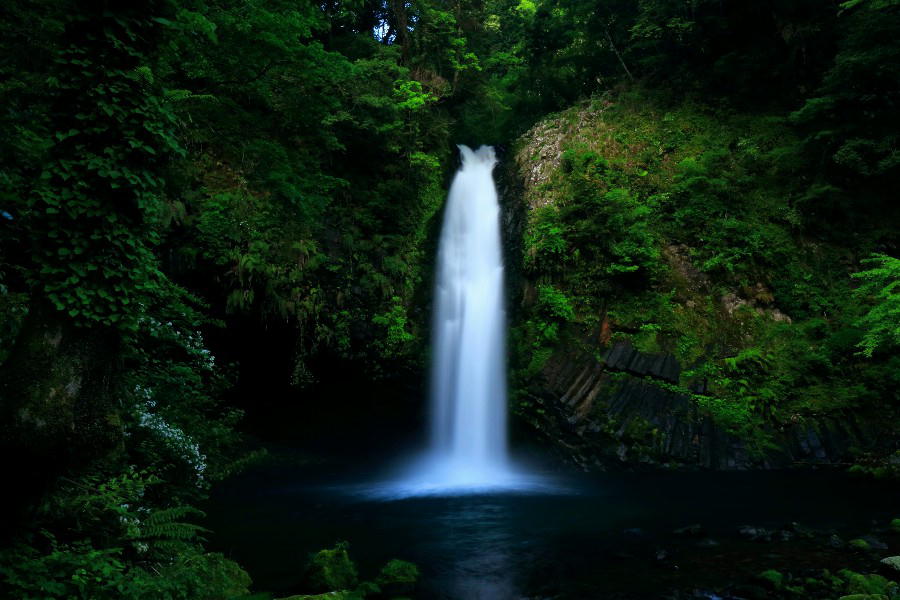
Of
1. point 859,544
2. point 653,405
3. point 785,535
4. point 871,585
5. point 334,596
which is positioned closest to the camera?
point 334,596

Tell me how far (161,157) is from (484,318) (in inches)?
466

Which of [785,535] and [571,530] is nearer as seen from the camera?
[785,535]

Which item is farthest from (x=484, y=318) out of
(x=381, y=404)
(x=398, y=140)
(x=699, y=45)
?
(x=699, y=45)

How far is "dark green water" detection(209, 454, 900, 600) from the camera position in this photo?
21.9 feet

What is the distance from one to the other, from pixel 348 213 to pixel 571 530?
38.7ft

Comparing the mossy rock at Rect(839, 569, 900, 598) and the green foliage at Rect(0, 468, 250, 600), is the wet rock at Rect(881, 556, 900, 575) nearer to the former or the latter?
the mossy rock at Rect(839, 569, 900, 598)

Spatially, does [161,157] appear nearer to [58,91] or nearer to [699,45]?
[58,91]

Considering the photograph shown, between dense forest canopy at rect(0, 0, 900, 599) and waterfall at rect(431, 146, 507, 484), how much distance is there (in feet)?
2.60

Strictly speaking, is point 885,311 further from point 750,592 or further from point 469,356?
point 469,356

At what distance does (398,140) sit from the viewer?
17484mm

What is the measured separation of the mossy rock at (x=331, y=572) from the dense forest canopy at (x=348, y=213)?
0.79 metres

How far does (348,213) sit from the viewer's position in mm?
16562

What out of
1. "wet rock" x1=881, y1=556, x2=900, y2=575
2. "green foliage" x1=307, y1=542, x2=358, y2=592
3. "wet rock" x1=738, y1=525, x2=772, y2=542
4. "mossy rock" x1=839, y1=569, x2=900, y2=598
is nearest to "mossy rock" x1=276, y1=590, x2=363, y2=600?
"green foliage" x1=307, y1=542, x2=358, y2=592

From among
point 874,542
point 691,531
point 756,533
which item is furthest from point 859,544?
point 691,531
